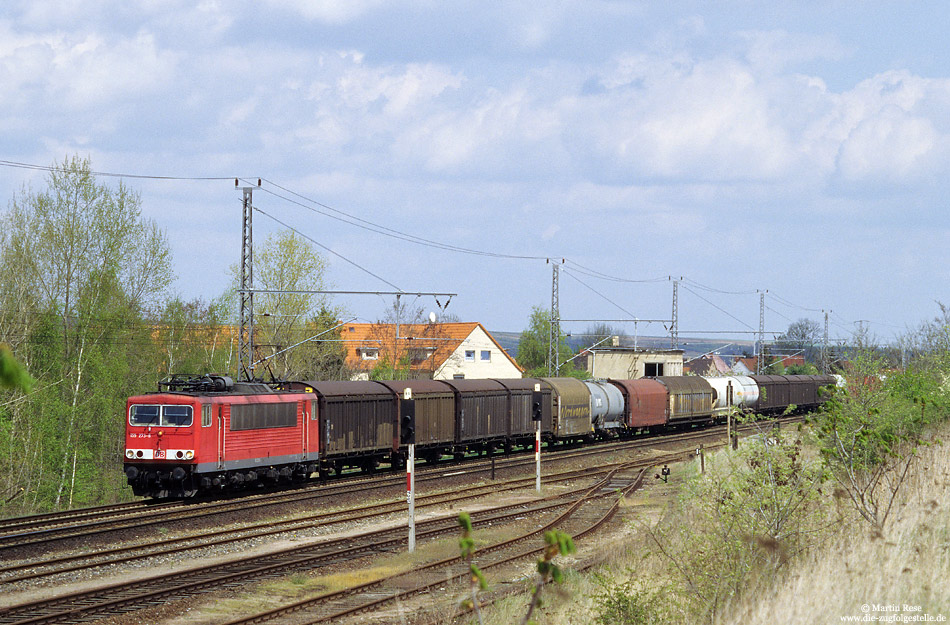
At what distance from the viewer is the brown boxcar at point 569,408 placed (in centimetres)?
4291

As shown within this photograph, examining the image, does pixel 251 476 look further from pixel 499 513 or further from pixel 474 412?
pixel 474 412

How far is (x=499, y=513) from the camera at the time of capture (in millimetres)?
24406

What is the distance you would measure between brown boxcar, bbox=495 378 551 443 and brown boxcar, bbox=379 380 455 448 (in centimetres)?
502

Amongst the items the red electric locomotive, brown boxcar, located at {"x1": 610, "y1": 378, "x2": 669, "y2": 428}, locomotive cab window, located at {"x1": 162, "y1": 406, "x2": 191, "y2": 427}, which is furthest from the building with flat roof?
locomotive cab window, located at {"x1": 162, "y1": 406, "x2": 191, "y2": 427}

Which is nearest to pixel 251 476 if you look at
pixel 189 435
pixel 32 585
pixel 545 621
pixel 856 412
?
pixel 189 435

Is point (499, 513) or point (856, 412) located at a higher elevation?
point (856, 412)

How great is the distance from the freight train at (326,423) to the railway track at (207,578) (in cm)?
253

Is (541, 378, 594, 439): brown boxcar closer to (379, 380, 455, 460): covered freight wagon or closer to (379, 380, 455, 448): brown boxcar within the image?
(379, 380, 455, 460): covered freight wagon

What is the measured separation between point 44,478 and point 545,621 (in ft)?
107

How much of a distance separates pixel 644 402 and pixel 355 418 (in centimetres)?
2370

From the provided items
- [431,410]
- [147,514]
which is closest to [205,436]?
[147,514]

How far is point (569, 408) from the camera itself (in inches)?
1726

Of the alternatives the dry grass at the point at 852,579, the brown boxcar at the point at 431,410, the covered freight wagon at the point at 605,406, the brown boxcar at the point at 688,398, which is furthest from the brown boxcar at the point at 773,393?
the dry grass at the point at 852,579

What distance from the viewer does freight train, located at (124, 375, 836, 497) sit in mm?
25219
